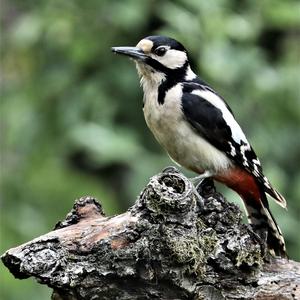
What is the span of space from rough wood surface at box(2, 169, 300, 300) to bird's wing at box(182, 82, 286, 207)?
102cm

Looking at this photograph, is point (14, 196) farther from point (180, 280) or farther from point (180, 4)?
point (180, 280)

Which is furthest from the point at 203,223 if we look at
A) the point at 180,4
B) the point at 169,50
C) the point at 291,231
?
the point at 180,4

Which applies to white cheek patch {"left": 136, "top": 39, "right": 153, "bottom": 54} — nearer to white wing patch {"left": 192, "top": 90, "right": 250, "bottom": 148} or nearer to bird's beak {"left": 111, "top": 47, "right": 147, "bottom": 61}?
bird's beak {"left": 111, "top": 47, "right": 147, "bottom": 61}

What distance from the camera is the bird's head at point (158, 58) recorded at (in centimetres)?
554

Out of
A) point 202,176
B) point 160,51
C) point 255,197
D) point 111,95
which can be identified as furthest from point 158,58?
point 111,95

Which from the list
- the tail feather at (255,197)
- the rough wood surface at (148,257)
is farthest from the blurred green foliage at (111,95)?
the rough wood surface at (148,257)

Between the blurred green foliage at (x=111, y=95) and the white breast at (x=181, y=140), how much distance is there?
2.81ft

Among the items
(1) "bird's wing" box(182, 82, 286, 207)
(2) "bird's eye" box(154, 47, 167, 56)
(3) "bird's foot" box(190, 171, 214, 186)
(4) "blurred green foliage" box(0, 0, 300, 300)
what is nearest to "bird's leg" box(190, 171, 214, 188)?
(3) "bird's foot" box(190, 171, 214, 186)

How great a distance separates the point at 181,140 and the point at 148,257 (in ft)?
4.08

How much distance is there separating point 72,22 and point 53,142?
0.86 meters

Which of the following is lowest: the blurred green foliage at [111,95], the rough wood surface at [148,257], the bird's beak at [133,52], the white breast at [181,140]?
the rough wood surface at [148,257]

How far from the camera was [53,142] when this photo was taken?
23.5 feet

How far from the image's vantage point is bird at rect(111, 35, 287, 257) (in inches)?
211

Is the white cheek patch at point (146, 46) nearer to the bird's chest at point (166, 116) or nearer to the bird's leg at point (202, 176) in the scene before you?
the bird's chest at point (166, 116)
